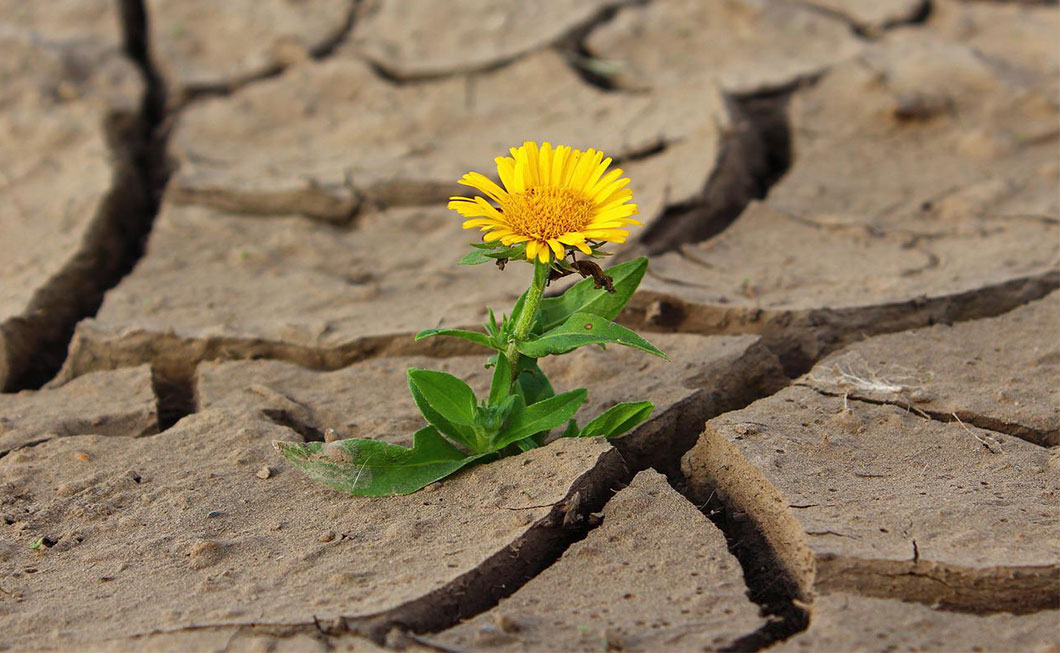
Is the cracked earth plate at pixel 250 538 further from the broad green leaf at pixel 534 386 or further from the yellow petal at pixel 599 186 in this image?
the yellow petal at pixel 599 186

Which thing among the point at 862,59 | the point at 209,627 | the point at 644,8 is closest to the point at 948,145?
the point at 862,59

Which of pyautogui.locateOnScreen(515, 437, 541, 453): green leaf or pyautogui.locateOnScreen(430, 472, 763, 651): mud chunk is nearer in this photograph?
pyautogui.locateOnScreen(430, 472, 763, 651): mud chunk

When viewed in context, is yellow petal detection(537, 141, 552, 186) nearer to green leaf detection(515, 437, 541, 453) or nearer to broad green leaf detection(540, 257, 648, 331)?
broad green leaf detection(540, 257, 648, 331)

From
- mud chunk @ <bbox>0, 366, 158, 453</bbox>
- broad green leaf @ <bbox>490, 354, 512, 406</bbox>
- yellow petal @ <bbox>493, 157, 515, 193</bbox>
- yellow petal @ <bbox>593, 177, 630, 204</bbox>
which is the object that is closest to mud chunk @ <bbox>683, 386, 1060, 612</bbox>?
broad green leaf @ <bbox>490, 354, 512, 406</bbox>

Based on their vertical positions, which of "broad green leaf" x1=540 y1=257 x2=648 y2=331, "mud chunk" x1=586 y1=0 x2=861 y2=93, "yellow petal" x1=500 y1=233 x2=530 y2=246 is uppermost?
"yellow petal" x1=500 y1=233 x2=530 y2=246

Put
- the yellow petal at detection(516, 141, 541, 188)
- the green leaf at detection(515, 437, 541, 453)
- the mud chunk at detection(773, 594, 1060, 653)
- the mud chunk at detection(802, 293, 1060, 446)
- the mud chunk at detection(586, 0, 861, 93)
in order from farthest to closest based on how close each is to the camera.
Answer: the mud chunk at detection(586, 0, 861, 93)
the mud chunk at detection(802, 293, 1060, 446)
the green leaf at detection(515, 437, 541, 453)
the yellow petal at detection(516, 141, 541, 188)
the mud chunk at detection(773, 594, 1060, 653)

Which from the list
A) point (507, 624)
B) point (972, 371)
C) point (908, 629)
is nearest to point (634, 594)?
A: point (507, 624)

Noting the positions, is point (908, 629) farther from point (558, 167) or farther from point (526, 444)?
point (558, 167)
